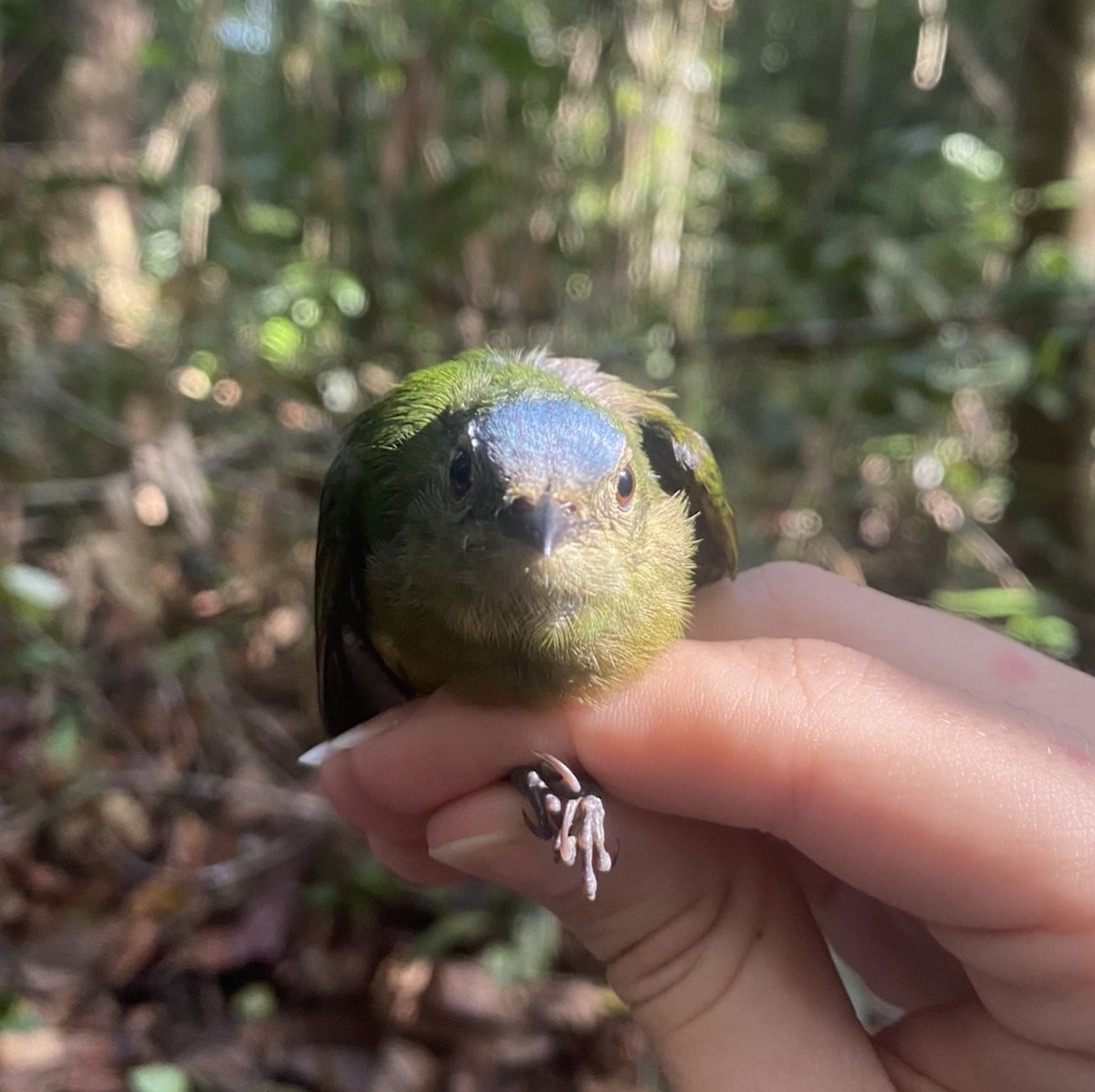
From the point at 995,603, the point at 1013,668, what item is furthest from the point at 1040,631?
the point at 1013,668

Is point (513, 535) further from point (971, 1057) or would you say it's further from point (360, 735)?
point (971, 1057)

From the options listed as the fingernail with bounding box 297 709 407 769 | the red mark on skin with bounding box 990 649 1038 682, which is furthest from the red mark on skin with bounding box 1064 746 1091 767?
the fingernail with bounding box 297 709 407 769

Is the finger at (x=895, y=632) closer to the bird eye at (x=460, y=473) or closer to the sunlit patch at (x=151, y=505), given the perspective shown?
the bird eye at (x=460, y=473)

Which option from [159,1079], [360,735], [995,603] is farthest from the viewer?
[995,603]

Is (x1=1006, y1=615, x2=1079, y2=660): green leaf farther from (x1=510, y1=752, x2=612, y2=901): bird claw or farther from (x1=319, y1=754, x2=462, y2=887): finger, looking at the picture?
(x1=319, y1=754, x2=462, y2=887): finger

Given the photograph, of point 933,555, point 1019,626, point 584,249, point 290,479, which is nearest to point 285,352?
point 290,479

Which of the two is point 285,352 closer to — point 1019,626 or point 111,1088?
point 111,1088
